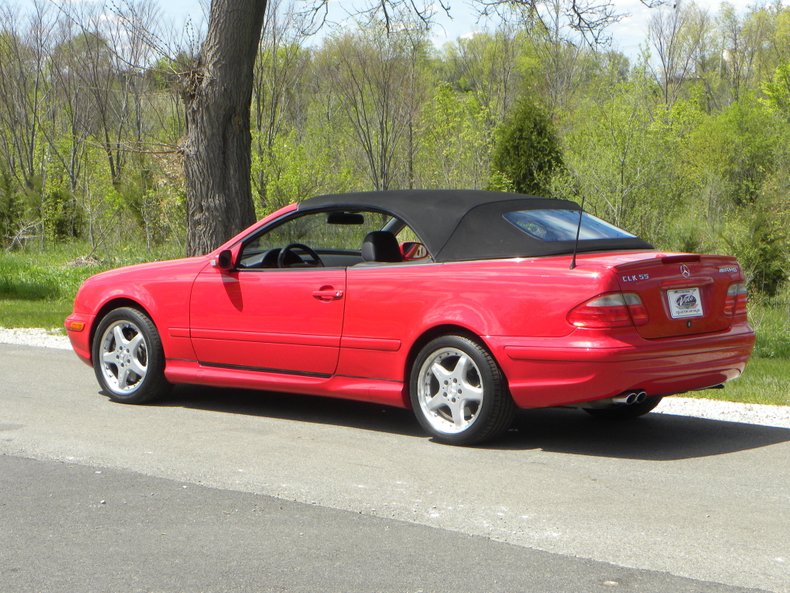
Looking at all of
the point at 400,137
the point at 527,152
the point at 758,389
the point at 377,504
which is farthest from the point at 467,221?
the point at 400,137

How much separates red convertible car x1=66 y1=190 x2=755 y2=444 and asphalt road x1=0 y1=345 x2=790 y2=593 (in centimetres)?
36

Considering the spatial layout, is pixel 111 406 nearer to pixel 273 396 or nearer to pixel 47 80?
pixel 273 396

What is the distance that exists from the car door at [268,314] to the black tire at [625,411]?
75.1 inches

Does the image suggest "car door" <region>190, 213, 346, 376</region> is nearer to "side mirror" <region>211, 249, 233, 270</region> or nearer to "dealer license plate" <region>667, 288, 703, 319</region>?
"side mirror" <region>211, 249, 233, 270</region>

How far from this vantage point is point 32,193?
1341 inches

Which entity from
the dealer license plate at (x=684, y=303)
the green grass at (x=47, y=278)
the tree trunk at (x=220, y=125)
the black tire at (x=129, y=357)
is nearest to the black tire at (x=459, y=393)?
the dealer license plate at (x=684, y=303)

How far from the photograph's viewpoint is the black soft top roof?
263 inches

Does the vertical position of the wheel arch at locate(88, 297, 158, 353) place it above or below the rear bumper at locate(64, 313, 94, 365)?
above

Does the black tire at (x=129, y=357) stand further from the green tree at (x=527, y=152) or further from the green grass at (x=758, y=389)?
the green tree at (x=527, y=152)

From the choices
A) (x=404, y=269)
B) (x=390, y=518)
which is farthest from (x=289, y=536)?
(x=404, y=269)

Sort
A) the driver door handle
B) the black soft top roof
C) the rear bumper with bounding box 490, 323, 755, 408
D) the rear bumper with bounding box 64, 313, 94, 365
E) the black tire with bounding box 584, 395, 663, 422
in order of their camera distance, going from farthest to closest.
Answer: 1. the rear bumper with bounding box 64, 313, 94, 365
2. the black tire with bounding box 584, 395, 663, 422
3. the driver door handle
4. the black soft top roof
5. the rear bumper with bounding box 490, 323, 755, 408

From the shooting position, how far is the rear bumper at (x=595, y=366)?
19.9 ft

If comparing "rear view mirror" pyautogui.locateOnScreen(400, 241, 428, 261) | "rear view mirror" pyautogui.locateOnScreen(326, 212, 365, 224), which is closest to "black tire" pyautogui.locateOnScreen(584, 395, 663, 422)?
"rear view mirror" pyautogui.locateOnScreen(400, 241, 428, 261)

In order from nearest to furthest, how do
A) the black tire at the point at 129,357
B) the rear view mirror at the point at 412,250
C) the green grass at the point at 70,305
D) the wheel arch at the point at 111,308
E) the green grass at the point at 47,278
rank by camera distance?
1. the rear view mirror at the point at 412,250
2. the black tire at the point at 129,357
3. the wheel arch at the point at 111,308
4. the green grass at the point at 70,305
5. the green grass at the point at 47,278
